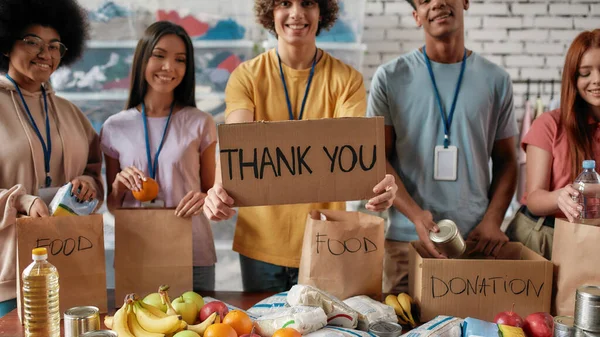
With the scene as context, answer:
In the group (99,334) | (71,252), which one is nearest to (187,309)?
(99,334)

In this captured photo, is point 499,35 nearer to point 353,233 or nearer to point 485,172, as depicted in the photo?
point 485,172

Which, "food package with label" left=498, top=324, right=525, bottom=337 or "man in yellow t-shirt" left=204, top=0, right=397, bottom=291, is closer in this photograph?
"food package with label" left=498, top=324, right=525, bottom=337

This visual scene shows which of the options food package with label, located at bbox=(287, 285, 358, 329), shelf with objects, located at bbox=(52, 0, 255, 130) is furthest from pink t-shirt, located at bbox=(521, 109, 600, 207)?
shelf with objects, located at bbox=(52, 0, 255, 130)

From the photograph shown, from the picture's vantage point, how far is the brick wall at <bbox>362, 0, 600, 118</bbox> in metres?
3.70

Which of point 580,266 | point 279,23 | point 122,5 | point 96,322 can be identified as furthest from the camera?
point 122,5

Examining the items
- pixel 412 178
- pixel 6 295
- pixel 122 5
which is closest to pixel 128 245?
pixel 6 295

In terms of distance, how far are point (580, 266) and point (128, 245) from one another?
50.1 inches

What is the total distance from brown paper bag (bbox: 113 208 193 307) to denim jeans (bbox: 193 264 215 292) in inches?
15.6

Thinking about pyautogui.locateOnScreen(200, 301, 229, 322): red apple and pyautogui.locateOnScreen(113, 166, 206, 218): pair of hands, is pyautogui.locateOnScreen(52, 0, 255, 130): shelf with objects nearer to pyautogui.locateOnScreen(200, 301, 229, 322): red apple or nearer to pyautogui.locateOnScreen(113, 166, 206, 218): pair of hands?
pyautogui.locateOnScreen(113, 166, 206, 218): pair of hands

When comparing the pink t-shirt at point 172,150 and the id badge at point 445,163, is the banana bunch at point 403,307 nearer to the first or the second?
the id badge at point 445,163

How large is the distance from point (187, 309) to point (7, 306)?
2.25ft

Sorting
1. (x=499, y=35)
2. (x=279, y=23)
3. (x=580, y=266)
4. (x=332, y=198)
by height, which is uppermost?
(x=499, y=35)

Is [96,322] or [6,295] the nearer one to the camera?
[96,322]

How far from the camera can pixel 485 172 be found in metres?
1.95
